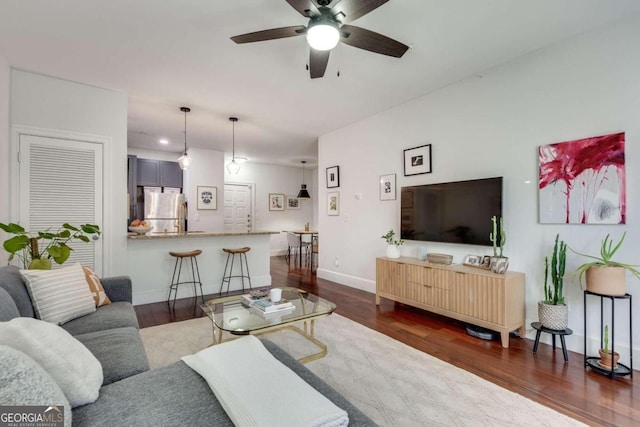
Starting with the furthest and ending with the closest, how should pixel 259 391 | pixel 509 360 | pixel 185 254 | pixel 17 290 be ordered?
pixel 185 254 < pixel 509 360 < pixel 17 290 < pixel 259 391

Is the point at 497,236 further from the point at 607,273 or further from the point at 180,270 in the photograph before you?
the point at 180,270

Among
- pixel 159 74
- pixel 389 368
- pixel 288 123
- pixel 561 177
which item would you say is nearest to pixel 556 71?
pixel 561 177

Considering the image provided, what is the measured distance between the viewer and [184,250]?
13.8 ft

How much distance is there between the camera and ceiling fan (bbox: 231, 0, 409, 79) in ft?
5.79

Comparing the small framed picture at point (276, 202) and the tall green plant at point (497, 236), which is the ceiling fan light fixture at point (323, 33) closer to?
the tall green plant at point (497, 236)

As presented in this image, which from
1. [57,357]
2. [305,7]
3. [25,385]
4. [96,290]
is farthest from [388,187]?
[25,385]

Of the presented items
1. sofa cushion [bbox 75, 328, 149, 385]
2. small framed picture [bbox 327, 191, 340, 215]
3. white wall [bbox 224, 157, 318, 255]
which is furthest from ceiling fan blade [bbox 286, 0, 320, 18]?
white wall [bbox 224, 157, 318, 255]

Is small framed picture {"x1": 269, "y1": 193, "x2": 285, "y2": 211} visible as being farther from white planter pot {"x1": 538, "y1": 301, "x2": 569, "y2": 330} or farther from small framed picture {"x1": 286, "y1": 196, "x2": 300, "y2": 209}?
white planter pot {"x1": 538, "y1": 301, "x2": 569, "y2": 330}

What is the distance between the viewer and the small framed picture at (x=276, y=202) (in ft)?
28.1

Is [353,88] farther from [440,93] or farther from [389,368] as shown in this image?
[389,368]

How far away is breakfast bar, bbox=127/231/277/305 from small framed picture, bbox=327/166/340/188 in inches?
57.0

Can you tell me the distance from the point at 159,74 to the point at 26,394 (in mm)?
3163

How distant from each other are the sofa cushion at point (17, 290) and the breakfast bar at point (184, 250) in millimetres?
1839

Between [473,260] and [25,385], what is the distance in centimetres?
332
